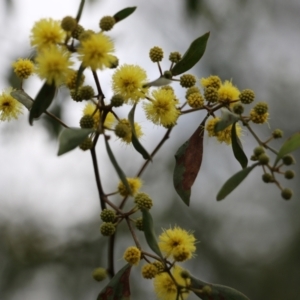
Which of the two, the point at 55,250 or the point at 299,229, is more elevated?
the point at 55,250

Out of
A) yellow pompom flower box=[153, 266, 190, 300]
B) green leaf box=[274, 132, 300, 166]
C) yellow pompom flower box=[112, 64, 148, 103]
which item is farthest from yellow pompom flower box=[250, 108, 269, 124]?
yellow pompom flower box=[153, 266, 190, 300]

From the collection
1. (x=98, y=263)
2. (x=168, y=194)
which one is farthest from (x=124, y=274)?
(x=168, y=194)

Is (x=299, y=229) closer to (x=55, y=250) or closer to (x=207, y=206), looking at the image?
(x=207, y=206)

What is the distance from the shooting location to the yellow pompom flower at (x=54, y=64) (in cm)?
96

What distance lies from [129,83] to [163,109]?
10cm

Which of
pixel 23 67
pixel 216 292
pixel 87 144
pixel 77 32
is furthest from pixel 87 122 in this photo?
pixel 216 292

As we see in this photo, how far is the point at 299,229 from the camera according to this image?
4.51 metres

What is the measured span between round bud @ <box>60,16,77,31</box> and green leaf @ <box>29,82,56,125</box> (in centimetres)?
10

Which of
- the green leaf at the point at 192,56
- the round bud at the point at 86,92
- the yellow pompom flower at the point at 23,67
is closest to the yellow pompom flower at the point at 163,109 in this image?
the green leaf at the point at 192,56

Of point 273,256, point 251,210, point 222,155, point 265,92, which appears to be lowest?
point 273,256

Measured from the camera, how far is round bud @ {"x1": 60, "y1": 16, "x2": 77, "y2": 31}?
3.24 feet

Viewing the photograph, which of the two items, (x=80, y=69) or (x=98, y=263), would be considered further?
(x=98, y=263)

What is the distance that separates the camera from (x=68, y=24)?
0.99m

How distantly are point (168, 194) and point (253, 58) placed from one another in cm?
133
